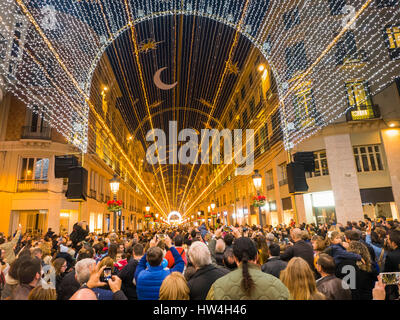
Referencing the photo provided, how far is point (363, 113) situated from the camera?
20.8 meters

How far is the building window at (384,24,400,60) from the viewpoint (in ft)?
63.8

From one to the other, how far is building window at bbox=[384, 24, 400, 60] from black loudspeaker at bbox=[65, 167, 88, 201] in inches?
920

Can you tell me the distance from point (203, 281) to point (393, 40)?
2487 centimetres

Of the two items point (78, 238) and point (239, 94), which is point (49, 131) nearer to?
point (78, 238)

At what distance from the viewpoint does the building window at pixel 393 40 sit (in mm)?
19453

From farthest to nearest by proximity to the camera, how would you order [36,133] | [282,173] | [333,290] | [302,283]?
[282,173] < [36,133] < [333,290] < [302,283]

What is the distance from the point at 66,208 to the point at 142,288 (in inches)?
852

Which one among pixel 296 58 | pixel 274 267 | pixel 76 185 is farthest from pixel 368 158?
pixel 76 185

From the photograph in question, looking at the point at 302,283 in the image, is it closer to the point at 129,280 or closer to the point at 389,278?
the point at 389,278

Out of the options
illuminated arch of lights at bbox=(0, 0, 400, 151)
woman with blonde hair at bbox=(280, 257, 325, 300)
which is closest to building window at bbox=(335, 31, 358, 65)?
illuminated arch of lights at bbox=(0, 0, 400, 151)

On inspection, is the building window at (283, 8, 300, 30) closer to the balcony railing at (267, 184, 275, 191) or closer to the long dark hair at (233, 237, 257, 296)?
the balcony railing at (267, 184, 275, 191)

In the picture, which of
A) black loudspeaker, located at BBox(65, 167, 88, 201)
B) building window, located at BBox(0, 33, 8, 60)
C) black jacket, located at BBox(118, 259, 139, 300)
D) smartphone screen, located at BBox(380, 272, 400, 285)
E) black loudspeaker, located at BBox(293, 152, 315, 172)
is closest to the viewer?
smartphone screen, located at BBox(380, 272, 400, 285)
